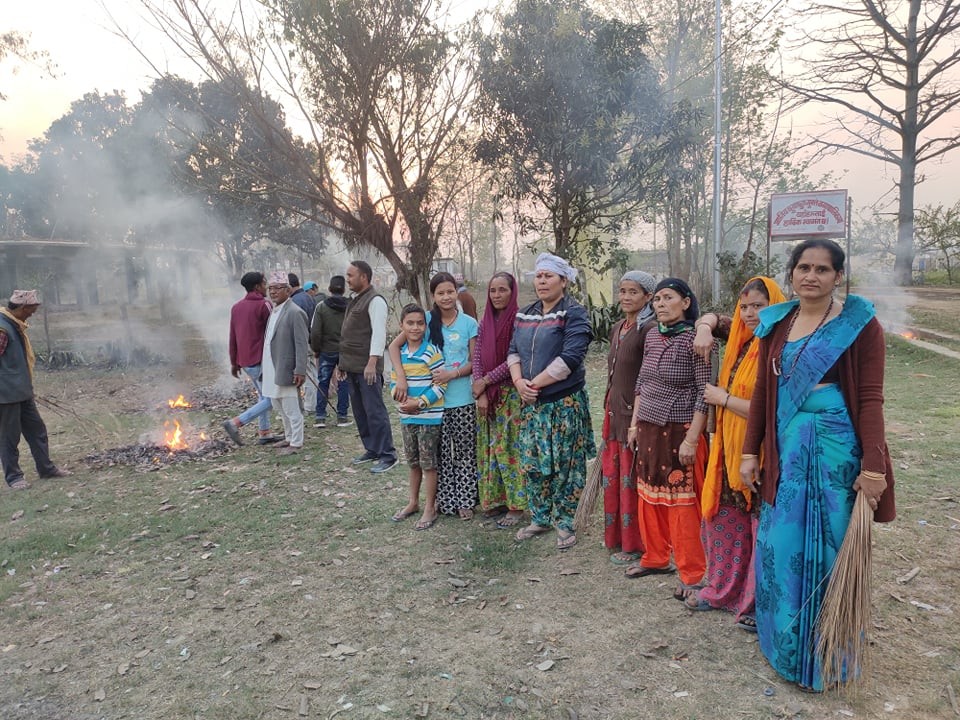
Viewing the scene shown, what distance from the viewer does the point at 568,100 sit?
35.1 feet

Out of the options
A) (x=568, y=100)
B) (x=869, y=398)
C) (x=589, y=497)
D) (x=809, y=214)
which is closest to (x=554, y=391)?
(x=589, y=497)

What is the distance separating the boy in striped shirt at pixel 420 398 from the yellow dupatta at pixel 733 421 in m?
1.95

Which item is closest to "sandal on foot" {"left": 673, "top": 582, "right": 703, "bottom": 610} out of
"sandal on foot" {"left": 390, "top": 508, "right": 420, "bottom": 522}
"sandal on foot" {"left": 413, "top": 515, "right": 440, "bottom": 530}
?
"sandal on foot" {"left": 413, "top": 515, "right": 440, "bottom": 530}

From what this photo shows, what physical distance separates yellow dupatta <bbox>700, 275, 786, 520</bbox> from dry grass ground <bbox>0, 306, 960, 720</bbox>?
0.71m

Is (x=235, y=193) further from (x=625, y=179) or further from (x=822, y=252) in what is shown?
(x=822, y=252)

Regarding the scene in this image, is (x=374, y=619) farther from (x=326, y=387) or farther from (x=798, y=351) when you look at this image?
(x=326, y=387)

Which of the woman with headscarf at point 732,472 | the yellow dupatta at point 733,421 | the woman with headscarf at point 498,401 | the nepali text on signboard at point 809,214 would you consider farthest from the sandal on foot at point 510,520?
the nepali text on signboard at point 809,214

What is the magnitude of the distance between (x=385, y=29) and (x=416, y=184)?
2177 mm

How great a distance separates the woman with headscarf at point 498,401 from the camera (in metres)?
4.21

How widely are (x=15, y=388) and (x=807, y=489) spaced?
6.72 meters

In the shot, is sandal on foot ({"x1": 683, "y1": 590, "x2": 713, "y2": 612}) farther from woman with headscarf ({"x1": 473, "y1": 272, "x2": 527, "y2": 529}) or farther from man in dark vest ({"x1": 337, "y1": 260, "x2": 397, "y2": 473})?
man in dark vest ({"x1": 337, "y1": 260, "x2": 397, "y2": 473})

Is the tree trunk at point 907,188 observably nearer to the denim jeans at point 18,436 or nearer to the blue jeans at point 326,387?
the blue jeans at point 326,387

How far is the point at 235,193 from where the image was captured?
9.85 metres

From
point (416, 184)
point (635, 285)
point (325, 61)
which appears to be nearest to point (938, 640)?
point (635, 285)
